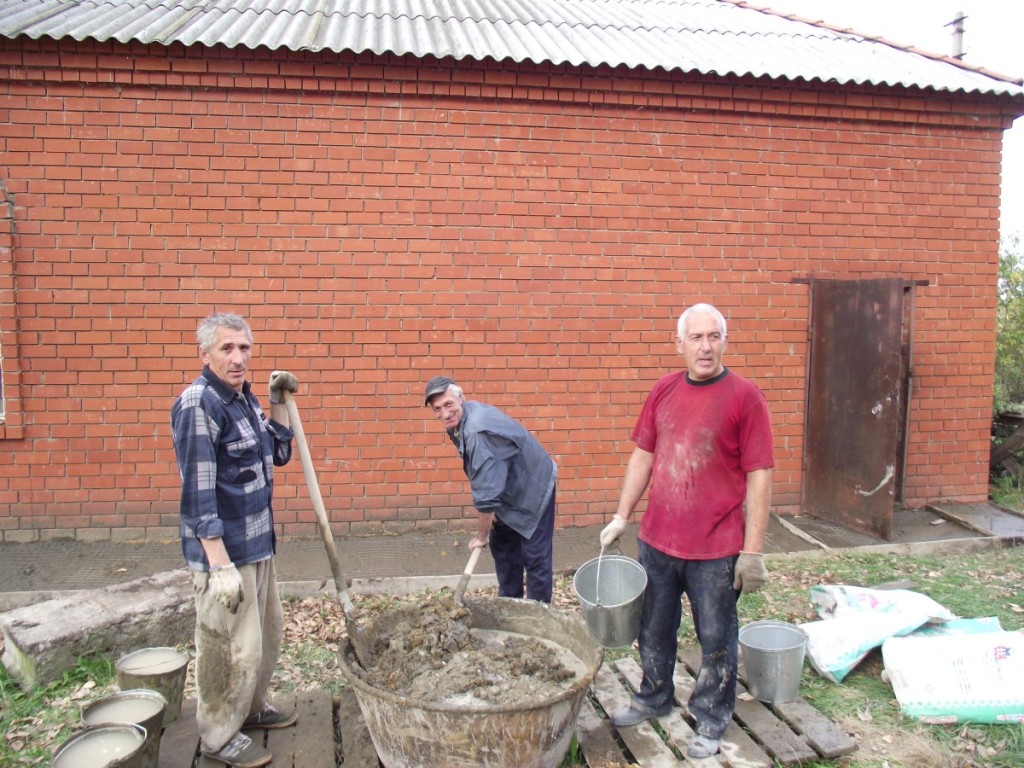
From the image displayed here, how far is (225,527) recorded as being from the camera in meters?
3.29

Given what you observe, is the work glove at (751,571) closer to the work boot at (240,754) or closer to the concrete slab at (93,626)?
the work boot at (240,754)

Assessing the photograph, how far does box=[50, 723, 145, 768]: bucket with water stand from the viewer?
3.02 metres

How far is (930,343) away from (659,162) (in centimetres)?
312

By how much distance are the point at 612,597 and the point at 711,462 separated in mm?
984

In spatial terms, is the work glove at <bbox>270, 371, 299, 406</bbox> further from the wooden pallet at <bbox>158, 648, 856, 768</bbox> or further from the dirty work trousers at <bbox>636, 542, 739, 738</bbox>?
the dirty work trousers at <bbox>636, 542, 739, 738</bbox>

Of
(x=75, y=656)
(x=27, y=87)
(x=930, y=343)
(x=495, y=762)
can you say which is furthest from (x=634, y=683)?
(x=27, y=87)

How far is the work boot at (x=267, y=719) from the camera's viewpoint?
3.68 metres

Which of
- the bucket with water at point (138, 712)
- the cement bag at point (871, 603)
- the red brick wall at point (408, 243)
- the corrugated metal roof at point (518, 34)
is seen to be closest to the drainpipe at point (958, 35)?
the corrugated metal roof at point (518, 34)

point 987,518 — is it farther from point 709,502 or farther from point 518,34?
point 518,34

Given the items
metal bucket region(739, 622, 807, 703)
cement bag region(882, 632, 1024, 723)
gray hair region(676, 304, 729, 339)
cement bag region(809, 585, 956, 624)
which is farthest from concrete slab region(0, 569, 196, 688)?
cement bag region(882, 632, 1024, 723)

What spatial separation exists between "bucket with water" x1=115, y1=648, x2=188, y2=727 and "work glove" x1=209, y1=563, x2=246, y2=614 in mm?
982

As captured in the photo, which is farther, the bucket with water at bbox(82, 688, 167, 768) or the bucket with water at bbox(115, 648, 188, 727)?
the bucket with water at bbox(115, 648, 188, 727)

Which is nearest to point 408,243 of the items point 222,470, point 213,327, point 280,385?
point 280,385

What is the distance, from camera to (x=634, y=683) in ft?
13.3
